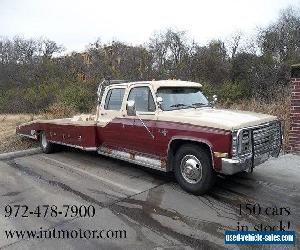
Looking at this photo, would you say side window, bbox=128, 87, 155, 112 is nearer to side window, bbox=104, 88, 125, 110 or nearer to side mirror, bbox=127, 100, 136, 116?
side mirror, bbox=127, 100, 136, 116

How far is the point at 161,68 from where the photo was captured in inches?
1028

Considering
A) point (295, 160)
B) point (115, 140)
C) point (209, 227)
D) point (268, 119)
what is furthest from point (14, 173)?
point (295, 160)

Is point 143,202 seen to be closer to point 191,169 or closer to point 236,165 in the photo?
point 191,169

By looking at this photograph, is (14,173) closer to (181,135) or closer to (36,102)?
(181,135)

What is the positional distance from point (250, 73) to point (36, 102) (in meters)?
14.8

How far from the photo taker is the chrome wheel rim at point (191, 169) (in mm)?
5863

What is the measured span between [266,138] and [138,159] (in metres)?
2.54

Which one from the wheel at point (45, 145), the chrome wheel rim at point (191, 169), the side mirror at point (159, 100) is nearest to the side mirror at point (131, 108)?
the side mirror at point (159, 100)

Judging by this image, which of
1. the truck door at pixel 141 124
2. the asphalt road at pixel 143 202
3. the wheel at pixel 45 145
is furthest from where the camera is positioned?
the wheel at pixel 45 145

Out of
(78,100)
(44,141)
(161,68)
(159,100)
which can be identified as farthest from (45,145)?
(161,68)

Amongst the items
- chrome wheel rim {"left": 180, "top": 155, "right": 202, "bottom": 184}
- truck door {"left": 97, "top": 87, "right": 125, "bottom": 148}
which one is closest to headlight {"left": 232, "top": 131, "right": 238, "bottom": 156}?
chrome wheel rim {"left": 180, "top": 155, "right": 202, "bottom": 184}

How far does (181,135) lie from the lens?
596 centimetres

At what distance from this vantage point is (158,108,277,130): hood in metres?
5.45

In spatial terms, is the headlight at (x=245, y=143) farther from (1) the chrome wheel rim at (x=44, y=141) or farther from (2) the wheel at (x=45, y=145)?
(1) the chrome wheel rim at (x=44, y=141)
